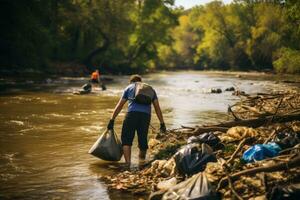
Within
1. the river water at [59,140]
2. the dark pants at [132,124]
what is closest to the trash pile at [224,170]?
the river water at [59,140]

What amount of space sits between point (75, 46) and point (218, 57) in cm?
3041

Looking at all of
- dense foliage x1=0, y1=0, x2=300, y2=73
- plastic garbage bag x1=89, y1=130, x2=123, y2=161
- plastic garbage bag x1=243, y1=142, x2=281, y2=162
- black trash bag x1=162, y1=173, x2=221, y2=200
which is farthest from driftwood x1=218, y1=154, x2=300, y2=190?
dense foliage x1=0, y1=0, x2=300, y2=73

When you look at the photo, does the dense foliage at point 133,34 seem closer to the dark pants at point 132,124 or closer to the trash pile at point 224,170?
the trash pile at point 224,170

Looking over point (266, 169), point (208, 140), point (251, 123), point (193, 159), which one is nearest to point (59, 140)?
point (208, 140)

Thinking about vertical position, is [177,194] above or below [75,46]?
below

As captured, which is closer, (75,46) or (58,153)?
(58,153)

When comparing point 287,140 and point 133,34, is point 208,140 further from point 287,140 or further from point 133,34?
point 133,34

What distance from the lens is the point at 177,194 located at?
17.1 ft

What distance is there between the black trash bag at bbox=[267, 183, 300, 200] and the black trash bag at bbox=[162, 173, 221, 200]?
27.6 inches

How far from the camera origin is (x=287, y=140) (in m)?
6.91

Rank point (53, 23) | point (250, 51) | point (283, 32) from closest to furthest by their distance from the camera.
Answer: point (53, 23) → point (283, 32) → point (250, 51)

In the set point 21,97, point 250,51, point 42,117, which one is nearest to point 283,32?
point 250,51

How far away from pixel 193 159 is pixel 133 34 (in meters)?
52.7

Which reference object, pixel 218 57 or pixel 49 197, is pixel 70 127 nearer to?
pixel 49 197
